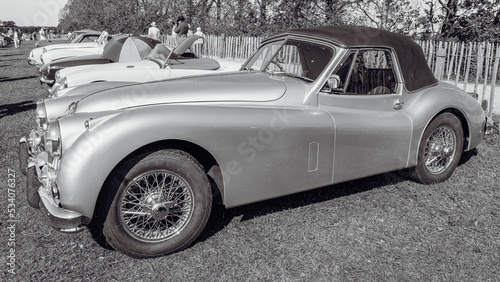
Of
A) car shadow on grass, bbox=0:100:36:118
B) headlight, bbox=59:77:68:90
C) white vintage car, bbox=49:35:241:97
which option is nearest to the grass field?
headlight, bbox=59:77:68:90

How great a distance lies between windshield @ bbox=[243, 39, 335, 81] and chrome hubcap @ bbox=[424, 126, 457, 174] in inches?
62.2

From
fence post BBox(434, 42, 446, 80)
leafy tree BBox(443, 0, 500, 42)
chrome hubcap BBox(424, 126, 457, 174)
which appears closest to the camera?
chrome hubcap BBox(424, 126, 457, 174)

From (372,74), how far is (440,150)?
1252 millimetres

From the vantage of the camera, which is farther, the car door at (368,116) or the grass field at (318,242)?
the car door at (368,116)

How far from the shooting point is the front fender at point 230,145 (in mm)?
2754

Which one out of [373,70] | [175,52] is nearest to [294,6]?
[175,52]

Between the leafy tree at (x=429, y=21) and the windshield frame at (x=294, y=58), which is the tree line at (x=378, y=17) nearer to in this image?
the leafy tree at (x=429, y=21)

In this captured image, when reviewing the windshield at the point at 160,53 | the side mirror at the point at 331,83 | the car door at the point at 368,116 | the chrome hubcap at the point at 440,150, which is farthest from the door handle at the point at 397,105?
the windshield at the point at 160,53

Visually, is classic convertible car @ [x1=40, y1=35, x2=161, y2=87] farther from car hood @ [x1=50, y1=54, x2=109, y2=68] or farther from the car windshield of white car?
the car windshield of white car

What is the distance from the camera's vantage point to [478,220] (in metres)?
3.88

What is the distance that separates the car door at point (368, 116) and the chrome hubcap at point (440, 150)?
1.74ft

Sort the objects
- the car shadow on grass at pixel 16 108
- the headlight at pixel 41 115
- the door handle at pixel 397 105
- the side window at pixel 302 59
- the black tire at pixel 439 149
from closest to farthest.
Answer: the headlight at pixel 41 115
the side window at pixel 302 59
the door handle at pixel 397 105
the black tire at pixel 439 149
the car shadow on grass at pixel 16 108

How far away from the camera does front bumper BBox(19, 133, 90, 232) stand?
9.10 ft

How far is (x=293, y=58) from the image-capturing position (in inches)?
168
